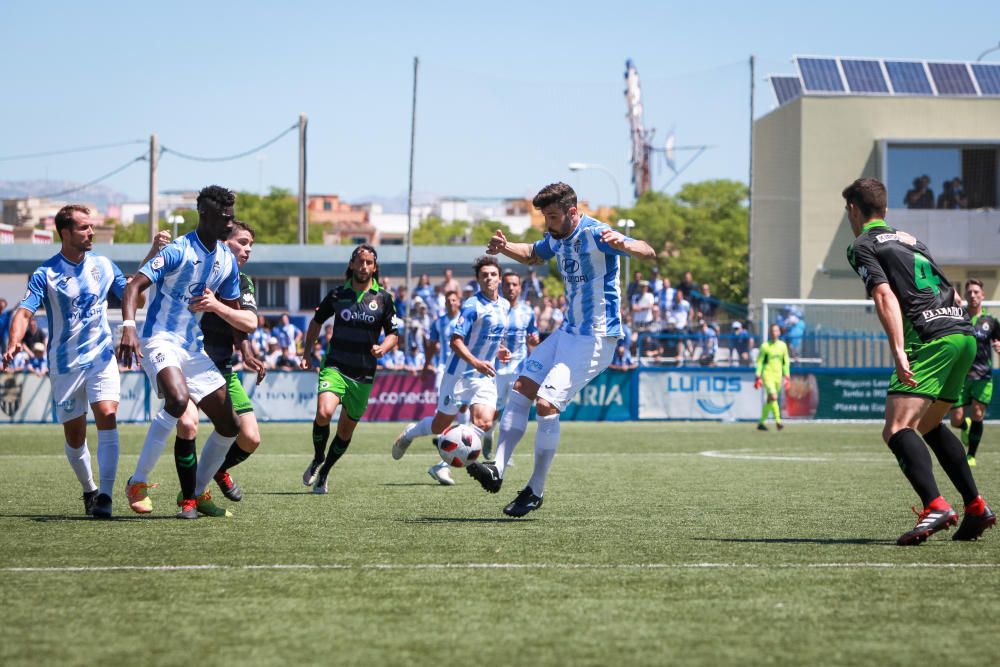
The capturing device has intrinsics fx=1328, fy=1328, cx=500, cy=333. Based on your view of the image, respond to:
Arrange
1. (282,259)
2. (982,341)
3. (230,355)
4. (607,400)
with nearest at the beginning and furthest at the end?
(230,355)
(982,341)
(607,400)
(282,259)

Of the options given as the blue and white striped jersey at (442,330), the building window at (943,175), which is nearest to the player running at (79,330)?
the blue and white striped jersey at (442,330)

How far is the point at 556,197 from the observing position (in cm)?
902

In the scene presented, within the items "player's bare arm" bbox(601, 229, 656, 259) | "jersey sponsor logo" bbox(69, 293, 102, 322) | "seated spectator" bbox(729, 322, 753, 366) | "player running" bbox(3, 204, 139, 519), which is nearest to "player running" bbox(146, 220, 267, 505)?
"player running" bbox(3, 204, 139, 519)

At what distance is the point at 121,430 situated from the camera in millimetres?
23141

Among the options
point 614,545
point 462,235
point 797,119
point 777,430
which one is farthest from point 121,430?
point 462,235

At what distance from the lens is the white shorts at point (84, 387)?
921cm

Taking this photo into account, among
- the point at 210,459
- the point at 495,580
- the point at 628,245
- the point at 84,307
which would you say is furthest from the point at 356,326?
the point at 495,580

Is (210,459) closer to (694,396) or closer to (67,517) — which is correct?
(67,517)

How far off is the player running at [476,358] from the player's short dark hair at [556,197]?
3.95m

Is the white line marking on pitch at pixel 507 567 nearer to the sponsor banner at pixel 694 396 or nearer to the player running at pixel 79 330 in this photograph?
the player running at pixel 79 330

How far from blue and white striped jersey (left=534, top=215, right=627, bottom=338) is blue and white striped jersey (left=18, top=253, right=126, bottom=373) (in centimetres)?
309

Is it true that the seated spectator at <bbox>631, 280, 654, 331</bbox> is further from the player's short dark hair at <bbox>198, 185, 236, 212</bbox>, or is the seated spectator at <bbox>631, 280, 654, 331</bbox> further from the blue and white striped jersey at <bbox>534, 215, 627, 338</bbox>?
the player's short dark hair at <bbox>198, 185, 236, 212</bbox>

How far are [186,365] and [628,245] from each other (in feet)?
9.93

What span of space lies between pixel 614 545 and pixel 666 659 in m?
2.92
